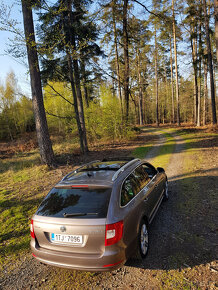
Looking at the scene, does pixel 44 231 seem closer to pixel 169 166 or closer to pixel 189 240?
pixel 189 240

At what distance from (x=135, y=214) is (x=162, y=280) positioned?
1.01 meters

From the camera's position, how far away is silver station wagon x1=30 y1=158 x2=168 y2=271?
258cm

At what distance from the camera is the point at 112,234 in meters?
2.58

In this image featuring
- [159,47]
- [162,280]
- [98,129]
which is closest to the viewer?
[162,280]

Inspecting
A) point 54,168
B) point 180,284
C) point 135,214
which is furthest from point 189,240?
point 54,168

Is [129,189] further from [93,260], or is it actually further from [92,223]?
[93,260]

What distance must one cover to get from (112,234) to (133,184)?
1167mm

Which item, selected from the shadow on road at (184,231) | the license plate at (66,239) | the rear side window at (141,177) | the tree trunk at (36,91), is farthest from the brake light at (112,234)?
the tree trunk at (36,91)

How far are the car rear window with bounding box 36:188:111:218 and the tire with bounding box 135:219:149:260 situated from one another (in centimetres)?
90

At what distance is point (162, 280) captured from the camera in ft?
9.22

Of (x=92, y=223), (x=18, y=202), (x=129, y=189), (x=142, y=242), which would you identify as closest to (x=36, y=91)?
(x=18, y=202)

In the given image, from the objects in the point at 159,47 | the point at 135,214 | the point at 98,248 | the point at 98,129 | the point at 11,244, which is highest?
the point at 159,47

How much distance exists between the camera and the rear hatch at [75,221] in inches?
102

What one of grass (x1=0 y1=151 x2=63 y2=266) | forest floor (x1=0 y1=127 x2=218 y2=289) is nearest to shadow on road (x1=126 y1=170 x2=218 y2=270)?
forest floor (x1=0 y1=127 x2=218 y2=289)
